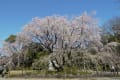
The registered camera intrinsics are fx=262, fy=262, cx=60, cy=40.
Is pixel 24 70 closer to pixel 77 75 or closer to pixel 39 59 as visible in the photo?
pixel 39 59

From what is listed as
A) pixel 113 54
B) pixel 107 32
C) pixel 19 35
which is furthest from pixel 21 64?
pixel 107 32

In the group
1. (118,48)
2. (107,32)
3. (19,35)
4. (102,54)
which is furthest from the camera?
(107,32)

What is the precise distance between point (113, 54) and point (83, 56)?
14.8ft

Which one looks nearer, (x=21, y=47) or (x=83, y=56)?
(x=83, y=56)

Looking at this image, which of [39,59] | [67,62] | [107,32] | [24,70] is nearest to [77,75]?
[67,62]

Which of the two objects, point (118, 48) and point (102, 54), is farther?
point (118, 48)

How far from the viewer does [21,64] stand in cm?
3925

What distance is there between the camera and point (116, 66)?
36.8m

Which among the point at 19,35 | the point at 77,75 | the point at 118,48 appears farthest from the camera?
the point at 118,48

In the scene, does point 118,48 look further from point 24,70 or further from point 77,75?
point 24,70

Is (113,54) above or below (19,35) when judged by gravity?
below

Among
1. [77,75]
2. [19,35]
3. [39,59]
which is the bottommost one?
[77,75]

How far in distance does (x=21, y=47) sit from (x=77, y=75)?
31.0ft

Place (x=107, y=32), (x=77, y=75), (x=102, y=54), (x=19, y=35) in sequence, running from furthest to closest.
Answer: (x=107, y=32), (x=19, y=35), (x=102, y=54), (x=77, y=75)
